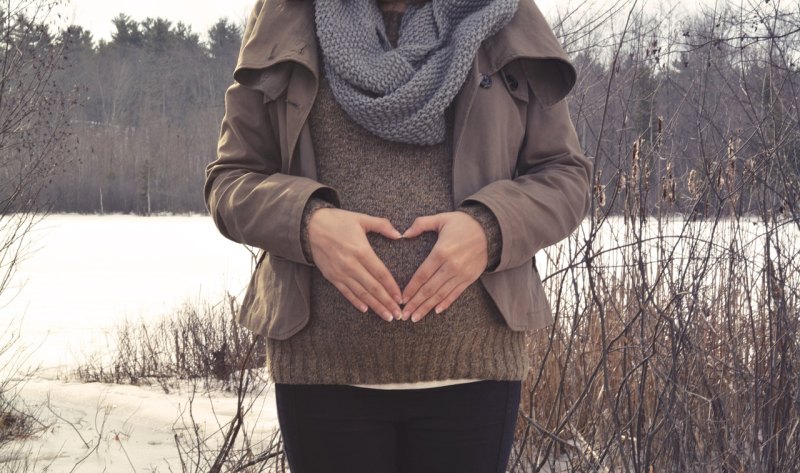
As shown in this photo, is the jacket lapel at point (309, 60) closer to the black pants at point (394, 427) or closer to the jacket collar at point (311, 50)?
the jacket collar at point (311, 50)

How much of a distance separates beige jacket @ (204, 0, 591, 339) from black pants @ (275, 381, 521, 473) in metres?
0.13

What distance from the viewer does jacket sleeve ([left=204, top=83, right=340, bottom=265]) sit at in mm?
1331

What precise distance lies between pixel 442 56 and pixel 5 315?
10.4 metres

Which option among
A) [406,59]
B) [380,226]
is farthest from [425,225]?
[406,59]

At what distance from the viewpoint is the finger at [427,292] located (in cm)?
129

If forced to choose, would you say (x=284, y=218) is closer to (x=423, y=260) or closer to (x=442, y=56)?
(x=423, y=260)

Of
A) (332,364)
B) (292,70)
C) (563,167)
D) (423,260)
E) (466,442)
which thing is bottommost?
(466,442)

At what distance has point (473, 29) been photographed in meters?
1.39

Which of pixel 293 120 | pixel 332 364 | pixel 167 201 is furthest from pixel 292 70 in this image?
pixel 167 201

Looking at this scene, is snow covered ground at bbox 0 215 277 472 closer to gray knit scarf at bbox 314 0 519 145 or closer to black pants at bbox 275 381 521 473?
black pants at bbox 275 381 521 473

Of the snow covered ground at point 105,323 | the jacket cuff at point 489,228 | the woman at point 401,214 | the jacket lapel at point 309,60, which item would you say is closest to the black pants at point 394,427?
the woman at point 401,214

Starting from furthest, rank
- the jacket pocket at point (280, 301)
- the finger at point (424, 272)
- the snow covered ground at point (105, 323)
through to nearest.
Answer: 1. the snow covered ground at point (105, 323)
2. the jacket pocket at point (280, 301)
3. the finger at point (424, 272)

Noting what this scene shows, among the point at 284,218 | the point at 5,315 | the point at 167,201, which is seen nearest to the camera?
the point at 284,218

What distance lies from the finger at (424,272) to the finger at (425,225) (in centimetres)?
6
